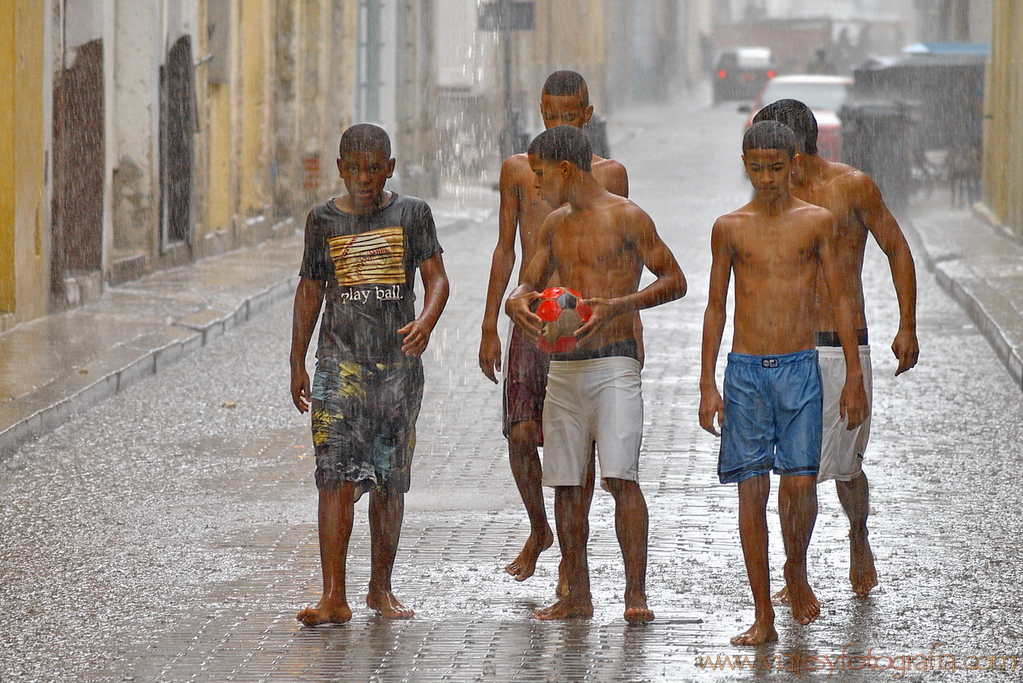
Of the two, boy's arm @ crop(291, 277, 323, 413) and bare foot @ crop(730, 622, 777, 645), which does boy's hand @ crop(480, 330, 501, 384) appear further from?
bare foot @ crop(730, 622, 777, 645)

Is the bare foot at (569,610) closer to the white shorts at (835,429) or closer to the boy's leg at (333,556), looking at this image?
the boy's leg at (333,556)

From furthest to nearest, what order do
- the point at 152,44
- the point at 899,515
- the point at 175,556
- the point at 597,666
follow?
the point at 152,44
the point at 899,515
the point at 175,556
the point at 597,666

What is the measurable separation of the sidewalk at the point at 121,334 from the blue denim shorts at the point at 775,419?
14.5 feet

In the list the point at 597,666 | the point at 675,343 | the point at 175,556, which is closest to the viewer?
the point at 597,666

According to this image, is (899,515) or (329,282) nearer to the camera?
(329,282)

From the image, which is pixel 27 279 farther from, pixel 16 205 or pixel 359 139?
pixel 359 139

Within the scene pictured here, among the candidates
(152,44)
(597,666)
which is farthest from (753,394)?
(152,44)

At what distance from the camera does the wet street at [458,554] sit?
17.5ft

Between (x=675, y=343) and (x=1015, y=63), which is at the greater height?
(x=1015, y=63)

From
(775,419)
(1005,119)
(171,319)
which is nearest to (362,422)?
(775,419)

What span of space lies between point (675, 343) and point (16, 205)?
492 centimetres

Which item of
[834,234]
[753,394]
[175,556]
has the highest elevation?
[834,234]

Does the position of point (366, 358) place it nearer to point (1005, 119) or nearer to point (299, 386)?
point (299, 386)

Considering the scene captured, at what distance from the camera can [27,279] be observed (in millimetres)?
13039
